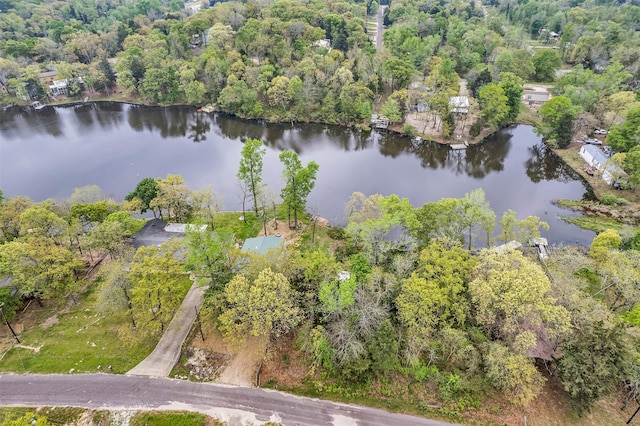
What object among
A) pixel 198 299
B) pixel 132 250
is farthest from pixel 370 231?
pixel 132 250

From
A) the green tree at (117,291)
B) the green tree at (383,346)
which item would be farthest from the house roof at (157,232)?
the green tree at (383,346)

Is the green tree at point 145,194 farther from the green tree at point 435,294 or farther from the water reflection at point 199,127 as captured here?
the green tree at point 435,294

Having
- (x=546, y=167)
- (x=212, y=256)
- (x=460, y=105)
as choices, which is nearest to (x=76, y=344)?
(x=212, y=256)

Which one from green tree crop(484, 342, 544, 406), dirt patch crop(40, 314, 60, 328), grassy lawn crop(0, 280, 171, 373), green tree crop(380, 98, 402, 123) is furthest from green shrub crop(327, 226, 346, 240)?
green tree crop(380, 98, 402, 123)

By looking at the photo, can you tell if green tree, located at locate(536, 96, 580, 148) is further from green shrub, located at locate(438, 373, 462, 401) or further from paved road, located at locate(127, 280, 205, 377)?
paved road, located at locate(127, 280, 205, 377)

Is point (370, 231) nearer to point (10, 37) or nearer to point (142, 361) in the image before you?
point (142, 361)

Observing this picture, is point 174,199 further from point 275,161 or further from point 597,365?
point 597,365
